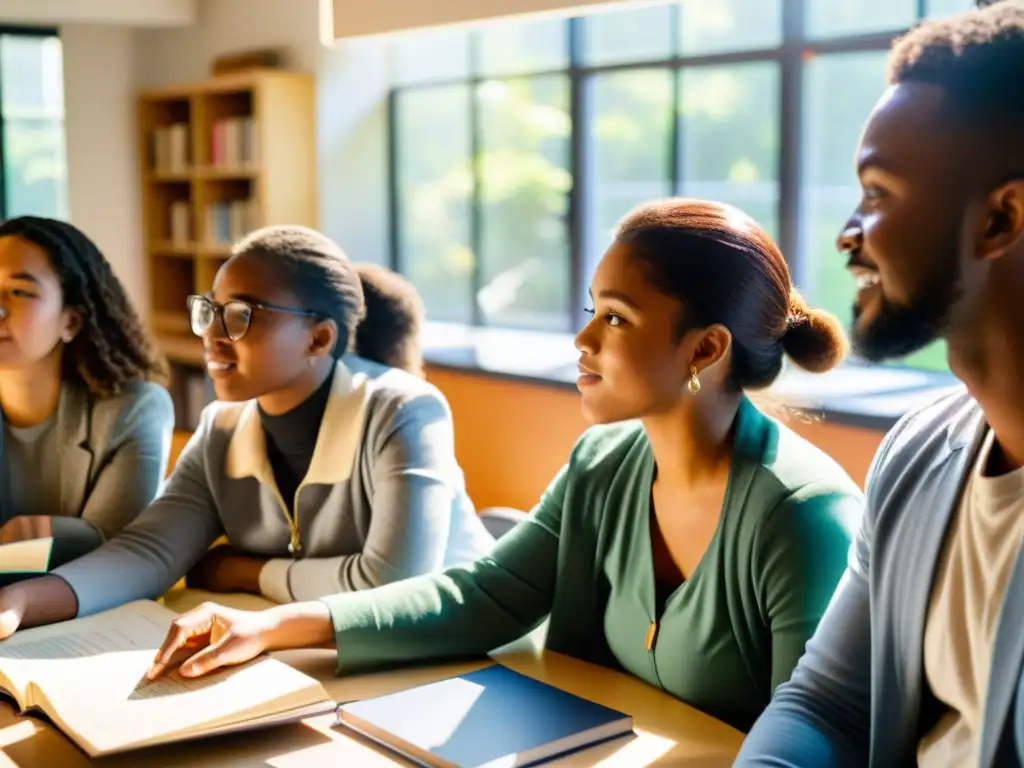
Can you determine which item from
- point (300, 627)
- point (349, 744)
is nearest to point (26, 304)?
point (300, 627)

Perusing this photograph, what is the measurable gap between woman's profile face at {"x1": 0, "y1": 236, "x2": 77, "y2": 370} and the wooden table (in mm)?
844

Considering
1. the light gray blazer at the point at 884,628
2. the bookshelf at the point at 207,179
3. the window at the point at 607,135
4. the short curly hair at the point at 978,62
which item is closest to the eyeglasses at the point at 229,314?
the light gray blazer at the point at 884,628

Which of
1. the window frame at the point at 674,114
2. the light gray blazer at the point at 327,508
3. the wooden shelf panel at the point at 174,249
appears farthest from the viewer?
the wooden shelf panel at the point at 174,249

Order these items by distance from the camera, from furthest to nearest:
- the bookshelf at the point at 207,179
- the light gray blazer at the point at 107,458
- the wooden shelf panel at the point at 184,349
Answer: the wooden shelf panel at the point at 184,349 < the bookshelf at the point at 207,179 < the light gray blazer at the point at 107,458

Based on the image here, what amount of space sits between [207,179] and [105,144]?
2.66 feet

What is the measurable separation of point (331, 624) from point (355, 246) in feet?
14.8

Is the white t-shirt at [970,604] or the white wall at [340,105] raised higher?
the white wall at [340,105]

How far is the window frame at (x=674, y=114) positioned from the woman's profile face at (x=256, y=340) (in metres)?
2.54

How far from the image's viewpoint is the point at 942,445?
1225 millimetres

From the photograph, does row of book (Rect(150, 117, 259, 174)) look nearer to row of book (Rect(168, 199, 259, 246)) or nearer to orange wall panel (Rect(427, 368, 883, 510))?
row of book (Rect(168, 199, 259, 246))

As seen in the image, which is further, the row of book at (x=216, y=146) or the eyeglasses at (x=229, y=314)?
the row of book at (x=216, y=146)

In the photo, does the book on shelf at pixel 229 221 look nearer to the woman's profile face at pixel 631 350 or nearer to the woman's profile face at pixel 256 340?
the woman's profile face at pixel 256 340

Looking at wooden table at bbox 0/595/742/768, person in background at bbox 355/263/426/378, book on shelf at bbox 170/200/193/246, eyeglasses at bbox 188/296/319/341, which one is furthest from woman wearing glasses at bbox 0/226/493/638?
book on shelf at bbox 170/200/193/246

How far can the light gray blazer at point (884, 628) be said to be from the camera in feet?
3.87
